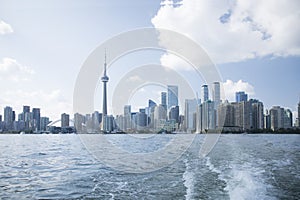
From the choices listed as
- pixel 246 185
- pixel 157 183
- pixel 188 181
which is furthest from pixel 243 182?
pixel 157 183

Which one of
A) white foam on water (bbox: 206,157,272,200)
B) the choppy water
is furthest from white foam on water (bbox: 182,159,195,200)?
white foam on water (bbox: 206,157,272,200)

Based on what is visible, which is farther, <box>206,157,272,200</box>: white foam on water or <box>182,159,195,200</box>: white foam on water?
<box>182,159,195,200</box>: white foam on water

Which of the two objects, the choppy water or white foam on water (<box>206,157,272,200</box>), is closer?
white foam on water (<box>206,157,272,200</box>)

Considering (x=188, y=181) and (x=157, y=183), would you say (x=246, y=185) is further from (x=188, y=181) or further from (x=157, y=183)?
(x=157, y=183)

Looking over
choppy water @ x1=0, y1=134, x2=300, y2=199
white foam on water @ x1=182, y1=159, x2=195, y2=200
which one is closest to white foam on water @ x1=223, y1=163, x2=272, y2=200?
choppy water @ x1=0, y1=134, x2=300, y2=199

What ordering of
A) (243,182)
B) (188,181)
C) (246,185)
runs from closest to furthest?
(246,185) < (243,182) < (188,181)

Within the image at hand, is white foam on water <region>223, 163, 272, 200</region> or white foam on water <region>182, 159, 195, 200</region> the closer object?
white foam on water <region>223, 163, 272, 200</region>

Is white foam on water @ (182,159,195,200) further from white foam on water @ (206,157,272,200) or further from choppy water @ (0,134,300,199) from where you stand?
white foam on water @ (206,157,272,200)

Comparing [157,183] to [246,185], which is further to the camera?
[157,183]

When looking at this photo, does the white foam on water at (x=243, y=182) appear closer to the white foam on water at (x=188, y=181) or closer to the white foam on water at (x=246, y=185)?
the white foam on water at (x=246, y=185)

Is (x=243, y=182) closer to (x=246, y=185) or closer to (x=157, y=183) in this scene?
(x=246, y=185)

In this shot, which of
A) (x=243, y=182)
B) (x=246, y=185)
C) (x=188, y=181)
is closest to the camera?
(x=246, y=185)

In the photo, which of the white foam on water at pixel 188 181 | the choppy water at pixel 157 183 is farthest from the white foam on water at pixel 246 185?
the white foam on water at pixel 188 181

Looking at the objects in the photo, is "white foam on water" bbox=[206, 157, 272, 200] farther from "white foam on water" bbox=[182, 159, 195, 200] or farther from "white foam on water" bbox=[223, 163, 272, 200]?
"white foam on water" bbox=[182, 159, 195, 200]
